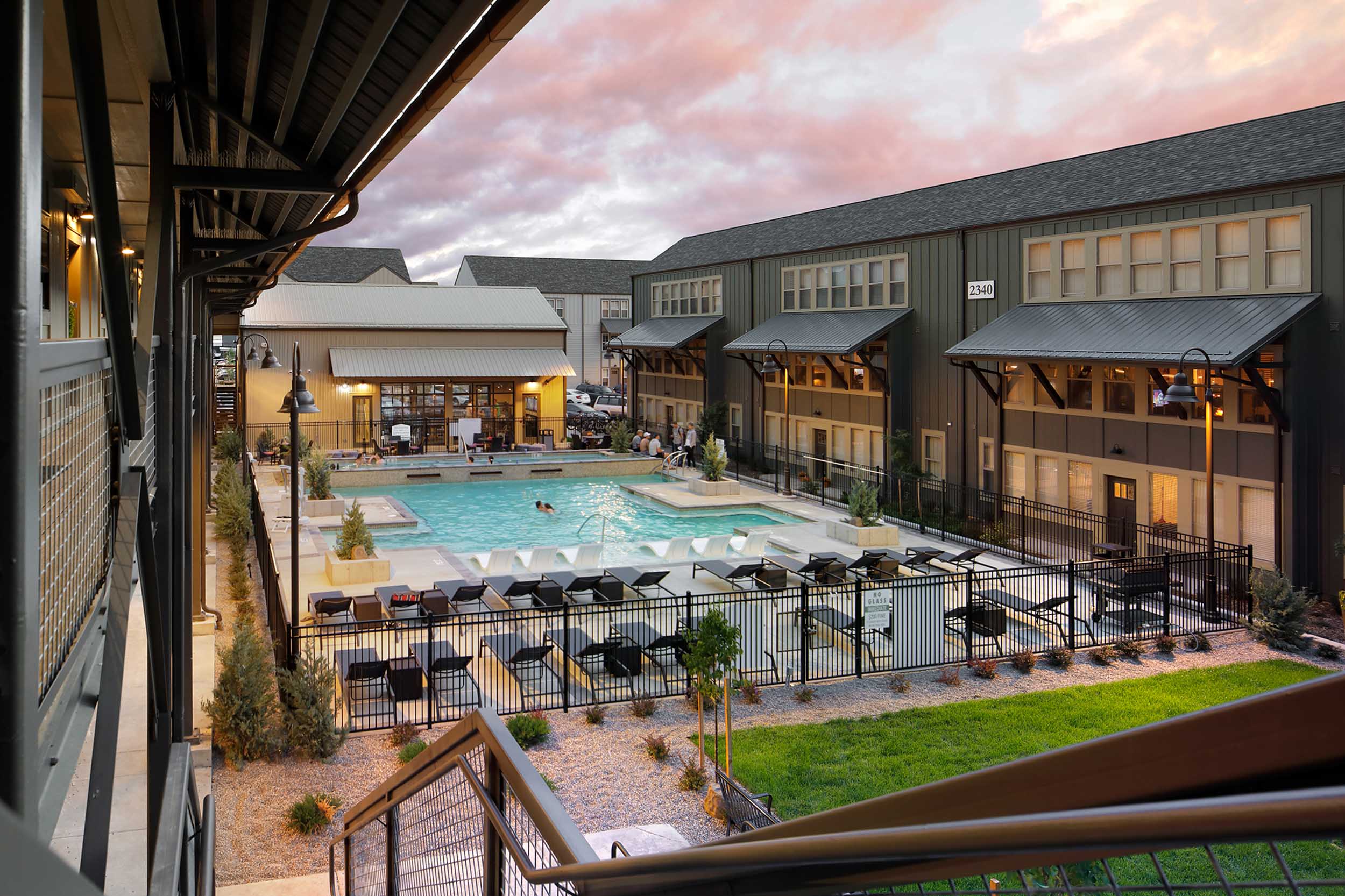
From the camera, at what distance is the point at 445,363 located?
4528cm

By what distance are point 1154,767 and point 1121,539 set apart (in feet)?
81.1

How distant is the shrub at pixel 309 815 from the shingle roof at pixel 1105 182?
20.1 metres

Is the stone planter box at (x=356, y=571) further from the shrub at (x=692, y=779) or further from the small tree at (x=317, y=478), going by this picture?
the shrub at (x=692, y=779)

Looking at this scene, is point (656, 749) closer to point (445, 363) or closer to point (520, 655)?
point (520, 655)

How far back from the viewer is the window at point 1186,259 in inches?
910

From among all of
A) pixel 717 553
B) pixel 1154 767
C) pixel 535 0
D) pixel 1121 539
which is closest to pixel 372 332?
pixel 717 553

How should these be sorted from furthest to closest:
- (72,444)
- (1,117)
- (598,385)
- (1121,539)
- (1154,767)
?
(598,385), (1121,539), (72,444), (1,117), (1154,767)

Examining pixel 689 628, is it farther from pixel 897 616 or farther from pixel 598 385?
pixel 598 385

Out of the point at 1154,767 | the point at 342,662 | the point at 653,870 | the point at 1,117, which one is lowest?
the point at 342,662

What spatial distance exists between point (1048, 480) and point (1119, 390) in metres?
3.38

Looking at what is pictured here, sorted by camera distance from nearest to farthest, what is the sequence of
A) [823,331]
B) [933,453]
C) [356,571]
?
[356,571] → [933,453] → [823,331]

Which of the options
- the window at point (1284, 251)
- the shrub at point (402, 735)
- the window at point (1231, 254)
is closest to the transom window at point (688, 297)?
the window at point (1231, 254)

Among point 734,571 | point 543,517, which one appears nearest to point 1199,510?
point 734,571

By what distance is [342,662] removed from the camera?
14828 mm
